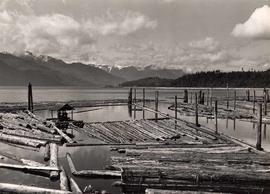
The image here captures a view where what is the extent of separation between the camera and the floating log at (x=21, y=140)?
25828 mm

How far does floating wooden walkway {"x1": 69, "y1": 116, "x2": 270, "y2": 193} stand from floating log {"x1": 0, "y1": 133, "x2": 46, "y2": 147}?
5.10m

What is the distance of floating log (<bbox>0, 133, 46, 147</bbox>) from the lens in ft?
84.7

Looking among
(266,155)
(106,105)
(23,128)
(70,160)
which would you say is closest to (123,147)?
(70,160)

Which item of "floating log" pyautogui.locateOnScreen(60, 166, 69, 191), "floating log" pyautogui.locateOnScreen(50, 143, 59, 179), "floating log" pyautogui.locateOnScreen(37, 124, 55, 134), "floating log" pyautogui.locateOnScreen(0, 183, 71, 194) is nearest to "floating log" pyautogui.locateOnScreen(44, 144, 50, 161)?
"floating log" pyautogui.locateOnScreen(50, 143, 59, 179)

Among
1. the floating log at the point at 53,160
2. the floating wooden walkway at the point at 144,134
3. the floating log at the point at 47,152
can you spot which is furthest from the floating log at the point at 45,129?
the floating log at the point at 53,160

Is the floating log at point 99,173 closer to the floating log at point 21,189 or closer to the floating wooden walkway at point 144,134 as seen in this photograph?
the floating log at point 21,189

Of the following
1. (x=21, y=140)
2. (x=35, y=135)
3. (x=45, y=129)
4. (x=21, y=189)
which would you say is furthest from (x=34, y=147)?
(x=21, y=189)

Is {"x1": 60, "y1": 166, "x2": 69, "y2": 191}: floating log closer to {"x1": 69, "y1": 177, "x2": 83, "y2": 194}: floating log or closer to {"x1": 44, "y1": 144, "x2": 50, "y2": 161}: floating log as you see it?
{"x1": 69, "y1": 177, "x2": 83, "y2": 194}: floating log

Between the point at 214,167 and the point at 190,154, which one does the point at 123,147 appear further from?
the point at 214,167

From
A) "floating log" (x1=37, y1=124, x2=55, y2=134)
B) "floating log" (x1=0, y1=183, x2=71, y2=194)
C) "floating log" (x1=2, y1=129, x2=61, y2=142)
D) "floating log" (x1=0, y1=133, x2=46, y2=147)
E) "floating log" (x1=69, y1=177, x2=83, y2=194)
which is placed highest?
"floating log" (x1=37, y1=124, x2=55, y2=134)

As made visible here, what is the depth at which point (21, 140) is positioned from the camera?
2711 cm

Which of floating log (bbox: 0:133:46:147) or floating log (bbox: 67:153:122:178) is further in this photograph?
floating log (bbox: 0:133:46:147)

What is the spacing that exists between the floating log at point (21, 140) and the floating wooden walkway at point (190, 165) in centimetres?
510

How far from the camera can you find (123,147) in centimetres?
2448
